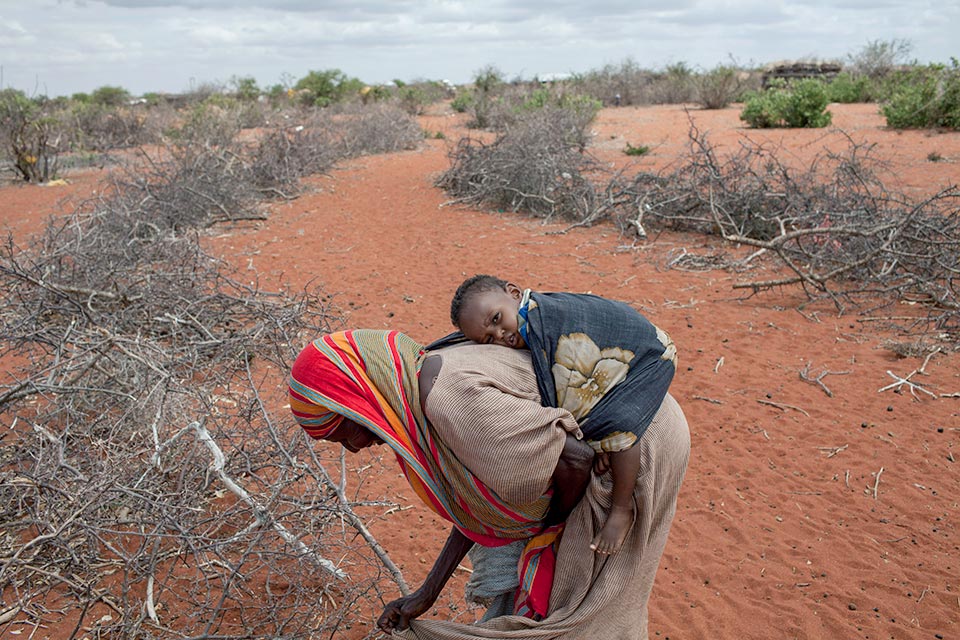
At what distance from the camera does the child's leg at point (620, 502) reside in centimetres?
157

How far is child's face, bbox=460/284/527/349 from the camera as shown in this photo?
5.32ft

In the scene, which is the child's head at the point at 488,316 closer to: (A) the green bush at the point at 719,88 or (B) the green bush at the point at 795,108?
(B) the green bush at the point at 795,108

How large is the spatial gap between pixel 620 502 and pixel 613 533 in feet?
0.23

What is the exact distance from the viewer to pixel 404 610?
6.53ft

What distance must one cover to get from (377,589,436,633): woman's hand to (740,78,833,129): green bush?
1489 cm

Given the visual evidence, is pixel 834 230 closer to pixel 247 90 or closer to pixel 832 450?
pixel 832 450

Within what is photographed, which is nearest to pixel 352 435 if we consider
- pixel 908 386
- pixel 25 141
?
pixel 908 386

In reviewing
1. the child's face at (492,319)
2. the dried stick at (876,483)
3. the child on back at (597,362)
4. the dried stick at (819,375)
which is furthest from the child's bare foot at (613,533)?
the dried stick at (819,375)

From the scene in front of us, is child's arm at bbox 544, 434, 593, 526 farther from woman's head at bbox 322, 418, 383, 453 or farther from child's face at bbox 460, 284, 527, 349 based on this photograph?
Answer: woman's head at bbox 322, 418, 383, 453

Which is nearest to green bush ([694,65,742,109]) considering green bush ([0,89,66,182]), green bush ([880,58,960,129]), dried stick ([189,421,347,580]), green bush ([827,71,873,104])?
green bush ([827,71,873,104])

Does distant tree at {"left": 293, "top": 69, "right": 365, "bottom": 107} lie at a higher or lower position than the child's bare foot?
higher

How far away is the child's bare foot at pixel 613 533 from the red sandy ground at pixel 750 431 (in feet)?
4.29

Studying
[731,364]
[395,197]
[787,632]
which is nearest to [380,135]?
[395,197]

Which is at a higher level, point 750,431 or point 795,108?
point 795,108
